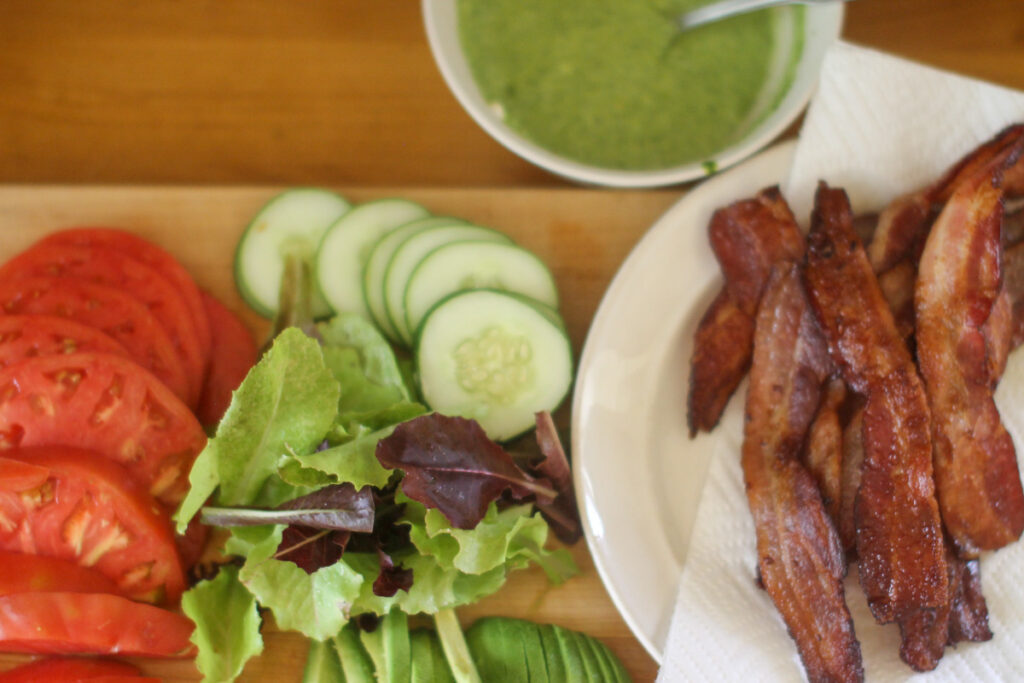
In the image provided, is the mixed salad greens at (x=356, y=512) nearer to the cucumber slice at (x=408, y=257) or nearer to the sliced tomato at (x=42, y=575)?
the cucumber slice at (x=408, y=257)

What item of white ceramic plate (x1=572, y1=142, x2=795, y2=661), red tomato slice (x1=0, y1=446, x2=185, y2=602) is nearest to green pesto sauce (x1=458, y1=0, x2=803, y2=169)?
white ceramic plate (x1=572, y1=142, x2=795, y2=661)

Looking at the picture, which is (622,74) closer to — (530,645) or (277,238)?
(277,238)

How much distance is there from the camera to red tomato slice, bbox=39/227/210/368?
170 cm

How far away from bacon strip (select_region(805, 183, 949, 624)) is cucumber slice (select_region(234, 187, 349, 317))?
3.33ft

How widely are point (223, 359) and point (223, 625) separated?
545 mm

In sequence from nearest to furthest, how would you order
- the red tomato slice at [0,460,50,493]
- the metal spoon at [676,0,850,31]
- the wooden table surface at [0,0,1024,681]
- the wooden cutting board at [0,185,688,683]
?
the red tomato slice at [0,460,50,493] → the metal spoon at [676,0,850,31] → the wooden cutting board at [0,185,688,683] → the wooden table surface at [0,0,1024,681]

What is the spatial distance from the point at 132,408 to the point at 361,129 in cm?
85

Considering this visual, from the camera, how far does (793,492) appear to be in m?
1.47

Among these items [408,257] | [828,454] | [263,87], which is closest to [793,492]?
[828,454]

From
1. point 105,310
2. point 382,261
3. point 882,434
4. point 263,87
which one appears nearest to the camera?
point 882,434

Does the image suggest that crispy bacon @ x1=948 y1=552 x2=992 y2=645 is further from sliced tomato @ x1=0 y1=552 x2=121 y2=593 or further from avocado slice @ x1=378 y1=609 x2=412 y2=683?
sliced tomato @ x1=0 y1=552 x2=121 y2=593

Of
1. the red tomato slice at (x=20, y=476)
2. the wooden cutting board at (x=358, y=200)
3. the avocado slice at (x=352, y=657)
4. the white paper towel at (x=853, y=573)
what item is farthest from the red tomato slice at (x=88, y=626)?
the white paper towel at (x=853, y=573)

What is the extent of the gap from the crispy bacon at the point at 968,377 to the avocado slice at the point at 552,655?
76cm

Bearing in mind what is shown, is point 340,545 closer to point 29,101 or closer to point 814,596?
point 814,596
